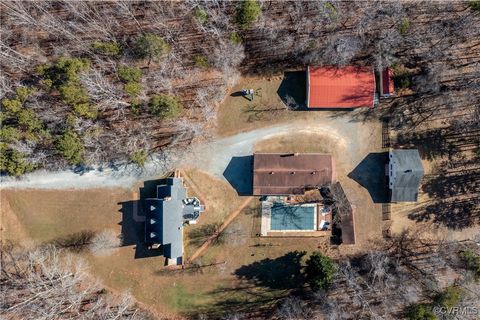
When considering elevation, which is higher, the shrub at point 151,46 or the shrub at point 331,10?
the shrub at point 331,10

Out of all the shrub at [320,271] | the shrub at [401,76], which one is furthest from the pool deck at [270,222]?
the shrub at [401,76]

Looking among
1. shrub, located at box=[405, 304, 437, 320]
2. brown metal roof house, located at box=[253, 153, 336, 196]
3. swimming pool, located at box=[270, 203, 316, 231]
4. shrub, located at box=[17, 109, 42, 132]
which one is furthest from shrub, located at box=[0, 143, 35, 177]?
shrub, located at box=[405, 304, 437, 320]

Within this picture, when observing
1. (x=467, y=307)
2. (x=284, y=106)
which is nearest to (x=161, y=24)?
(x=284, y=106)

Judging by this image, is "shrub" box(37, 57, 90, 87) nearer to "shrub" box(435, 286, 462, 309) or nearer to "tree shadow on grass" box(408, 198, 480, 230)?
"tree shadow on grass" box(408, 198, 480, 230)

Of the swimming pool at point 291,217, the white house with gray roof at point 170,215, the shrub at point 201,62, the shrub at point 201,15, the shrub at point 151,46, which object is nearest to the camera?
the shrub at point 151,46

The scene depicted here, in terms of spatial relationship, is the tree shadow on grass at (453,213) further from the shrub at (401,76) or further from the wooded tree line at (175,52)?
the shrub at (401,76)
